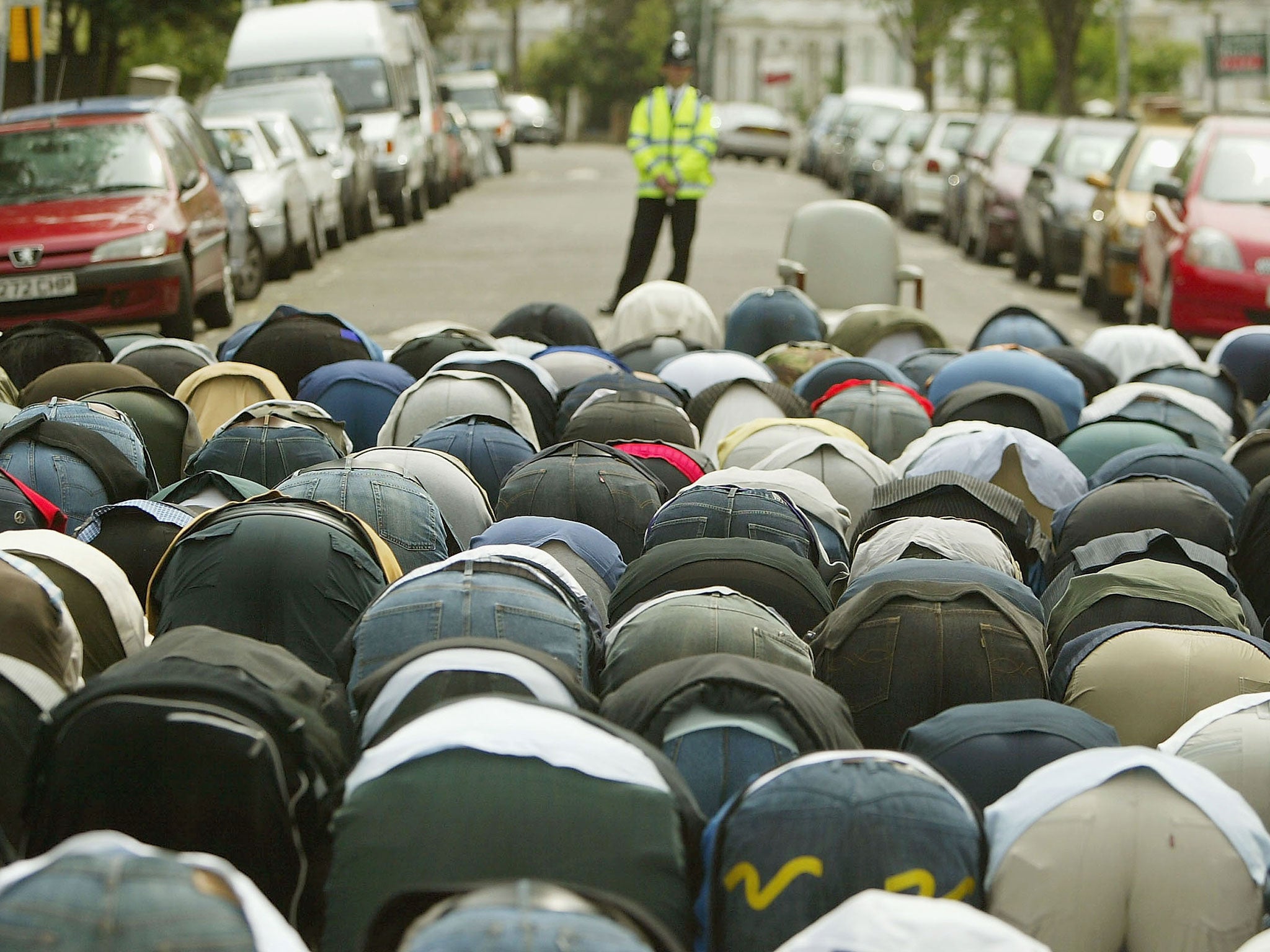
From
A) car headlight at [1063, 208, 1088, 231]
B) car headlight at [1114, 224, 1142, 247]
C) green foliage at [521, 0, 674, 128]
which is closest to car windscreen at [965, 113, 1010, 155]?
car headlight at [1063, 208, 1088, 231]

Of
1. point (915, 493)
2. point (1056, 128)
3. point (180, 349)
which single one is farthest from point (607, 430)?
point (1056, 128)

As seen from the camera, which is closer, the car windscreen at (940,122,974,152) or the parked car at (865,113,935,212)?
the car windscreen at (940,122,974,152)

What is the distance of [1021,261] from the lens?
20.5 meters

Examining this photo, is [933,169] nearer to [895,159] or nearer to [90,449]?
[895,159]

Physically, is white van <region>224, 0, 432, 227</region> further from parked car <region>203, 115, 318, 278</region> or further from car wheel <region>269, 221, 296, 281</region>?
car wheel <region>269, 221, 296, 281</region>

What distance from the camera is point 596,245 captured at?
74.7 ft

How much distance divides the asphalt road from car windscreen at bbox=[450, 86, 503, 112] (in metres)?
12.8

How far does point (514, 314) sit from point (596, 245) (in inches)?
511

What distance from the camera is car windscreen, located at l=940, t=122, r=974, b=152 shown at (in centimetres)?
2752

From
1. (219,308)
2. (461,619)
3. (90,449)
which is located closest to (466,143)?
(219,308)

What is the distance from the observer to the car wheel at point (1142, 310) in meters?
15.1

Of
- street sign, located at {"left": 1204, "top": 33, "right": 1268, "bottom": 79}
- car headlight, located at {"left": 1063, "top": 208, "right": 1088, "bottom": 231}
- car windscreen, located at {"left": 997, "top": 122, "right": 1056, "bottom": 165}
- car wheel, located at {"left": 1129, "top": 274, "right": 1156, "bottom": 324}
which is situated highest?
street sign, located at {"left": 1204, "top": 33, "right": 1268, "bottom": 79}

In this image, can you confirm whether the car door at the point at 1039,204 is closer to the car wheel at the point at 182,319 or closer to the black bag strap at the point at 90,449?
the car wheel at the point at 182,319

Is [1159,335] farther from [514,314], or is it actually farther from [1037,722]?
[1037,722]
